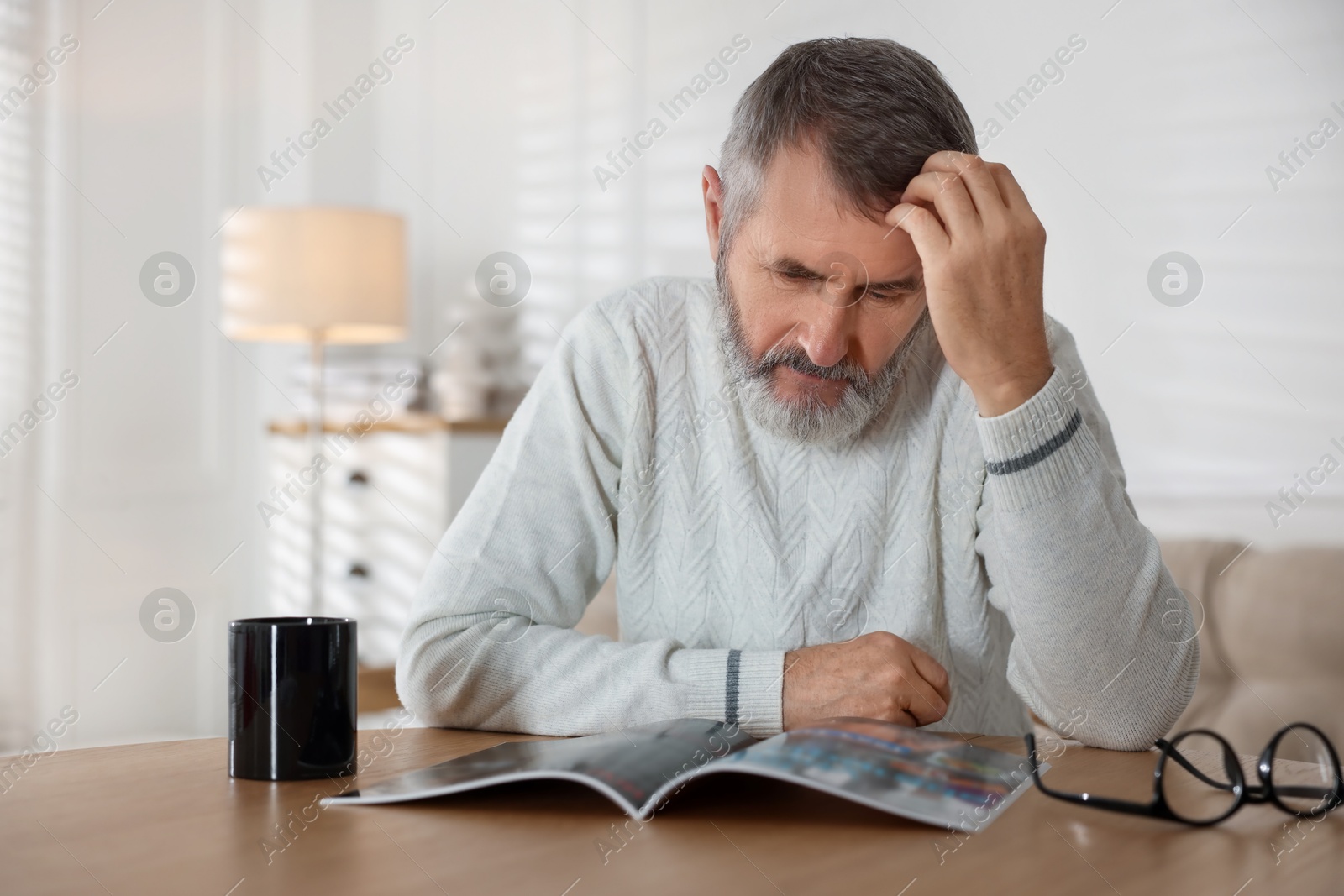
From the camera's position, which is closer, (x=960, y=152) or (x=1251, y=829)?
(x=1251, y=829)

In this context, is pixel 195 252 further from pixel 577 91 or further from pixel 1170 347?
pixel 1170 347

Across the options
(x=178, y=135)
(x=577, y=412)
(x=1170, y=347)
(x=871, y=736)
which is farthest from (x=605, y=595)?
(x=178, y=135)

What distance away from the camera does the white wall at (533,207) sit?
2129 mm

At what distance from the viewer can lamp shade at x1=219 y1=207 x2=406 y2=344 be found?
10.3 ft

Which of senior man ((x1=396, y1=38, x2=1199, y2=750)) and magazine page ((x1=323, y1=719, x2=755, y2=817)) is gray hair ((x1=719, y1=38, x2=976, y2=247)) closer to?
senior man ((x1=396, y1=38, x2=1199, y2=750))

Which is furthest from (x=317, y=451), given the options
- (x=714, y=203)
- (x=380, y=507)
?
(x=714, y=203)

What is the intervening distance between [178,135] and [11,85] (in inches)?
19.4

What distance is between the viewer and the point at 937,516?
4.10ft

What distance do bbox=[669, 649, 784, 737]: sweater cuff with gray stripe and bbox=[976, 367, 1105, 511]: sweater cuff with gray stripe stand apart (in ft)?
0.84

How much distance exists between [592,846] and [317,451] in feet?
9.72

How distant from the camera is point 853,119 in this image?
1.11 m

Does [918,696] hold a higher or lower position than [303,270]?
lower

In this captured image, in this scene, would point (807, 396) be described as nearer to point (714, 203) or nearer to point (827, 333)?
point (827, 333)

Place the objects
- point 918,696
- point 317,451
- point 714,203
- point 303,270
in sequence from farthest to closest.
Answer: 1. point 317,451
2. point 303,270
3. point 714,203
4. point 918,696
